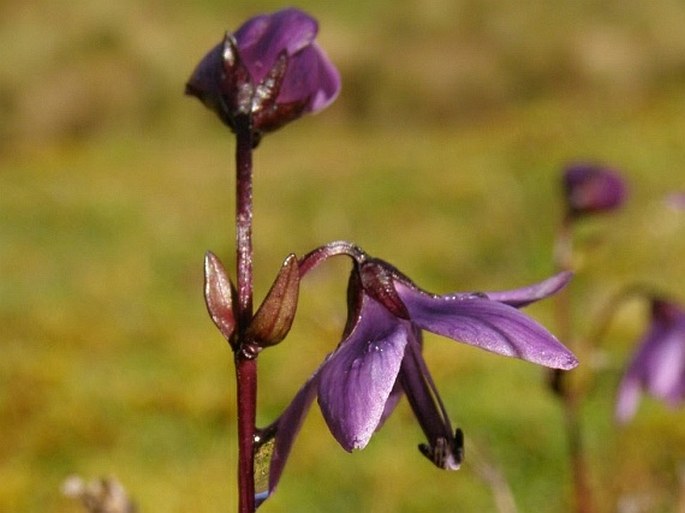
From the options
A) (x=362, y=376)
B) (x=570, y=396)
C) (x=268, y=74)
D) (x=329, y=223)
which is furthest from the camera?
(x=329, y=223)

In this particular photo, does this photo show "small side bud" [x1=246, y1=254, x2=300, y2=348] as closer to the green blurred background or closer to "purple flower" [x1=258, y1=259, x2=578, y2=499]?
"purple flower" [x1=258, y1=259, x2=578, y2=499]

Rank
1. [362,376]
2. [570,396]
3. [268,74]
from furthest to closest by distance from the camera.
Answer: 1. [570,396]
2. [268,74]
3. [362,376]

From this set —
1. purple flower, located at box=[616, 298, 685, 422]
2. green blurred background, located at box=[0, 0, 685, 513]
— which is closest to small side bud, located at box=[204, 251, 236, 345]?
green blurred background, located at box=[0, 0, 685, 513]

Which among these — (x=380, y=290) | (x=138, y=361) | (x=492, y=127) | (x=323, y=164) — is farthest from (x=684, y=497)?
(x=492, y=127)

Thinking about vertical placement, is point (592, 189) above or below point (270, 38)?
below

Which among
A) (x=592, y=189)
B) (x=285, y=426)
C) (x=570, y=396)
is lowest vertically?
(x=570, y=396)

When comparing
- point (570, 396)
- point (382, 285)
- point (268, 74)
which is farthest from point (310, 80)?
point (570, 396)

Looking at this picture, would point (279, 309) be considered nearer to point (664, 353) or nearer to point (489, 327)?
point (489, 327)
